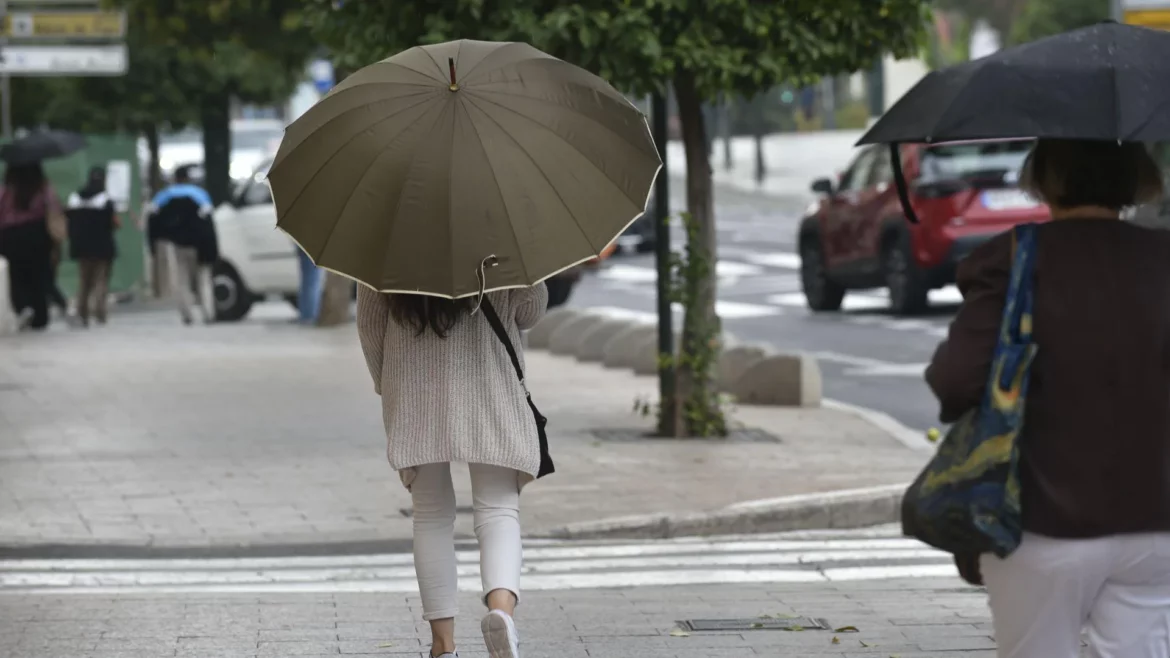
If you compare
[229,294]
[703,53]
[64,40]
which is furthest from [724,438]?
[64,40]

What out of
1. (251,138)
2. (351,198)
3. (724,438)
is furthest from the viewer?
(251,138)

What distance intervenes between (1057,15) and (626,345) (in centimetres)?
3330

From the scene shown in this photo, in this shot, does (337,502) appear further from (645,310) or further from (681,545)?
(645,310)

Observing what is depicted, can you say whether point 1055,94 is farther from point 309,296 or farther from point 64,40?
point 64,40

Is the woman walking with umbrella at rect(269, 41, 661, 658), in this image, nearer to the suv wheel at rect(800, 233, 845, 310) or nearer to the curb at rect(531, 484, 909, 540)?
the curb at rect(531, 484, 909, 540)

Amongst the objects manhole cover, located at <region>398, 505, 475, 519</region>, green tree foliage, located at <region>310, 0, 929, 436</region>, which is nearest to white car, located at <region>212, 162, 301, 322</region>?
green tree foliage, located at <region>310, 0, 929, 436</region>

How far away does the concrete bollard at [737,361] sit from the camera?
14523 mm

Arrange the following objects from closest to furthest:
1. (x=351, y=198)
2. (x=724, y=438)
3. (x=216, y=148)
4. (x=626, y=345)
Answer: (x=351, y=198) → (x=724, y=438) → (x=626, y=345) → (x=216, y=148)

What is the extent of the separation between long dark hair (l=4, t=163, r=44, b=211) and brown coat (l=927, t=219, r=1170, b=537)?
19.7 m

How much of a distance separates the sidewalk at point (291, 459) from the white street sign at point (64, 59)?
786cm

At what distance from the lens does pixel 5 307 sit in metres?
21.7

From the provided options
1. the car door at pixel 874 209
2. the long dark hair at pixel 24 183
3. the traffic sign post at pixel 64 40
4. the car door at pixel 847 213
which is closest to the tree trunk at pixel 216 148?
the traffic sign post at pixel 64 40

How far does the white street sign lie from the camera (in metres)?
24.2

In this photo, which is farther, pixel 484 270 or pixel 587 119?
pixel 587 119
